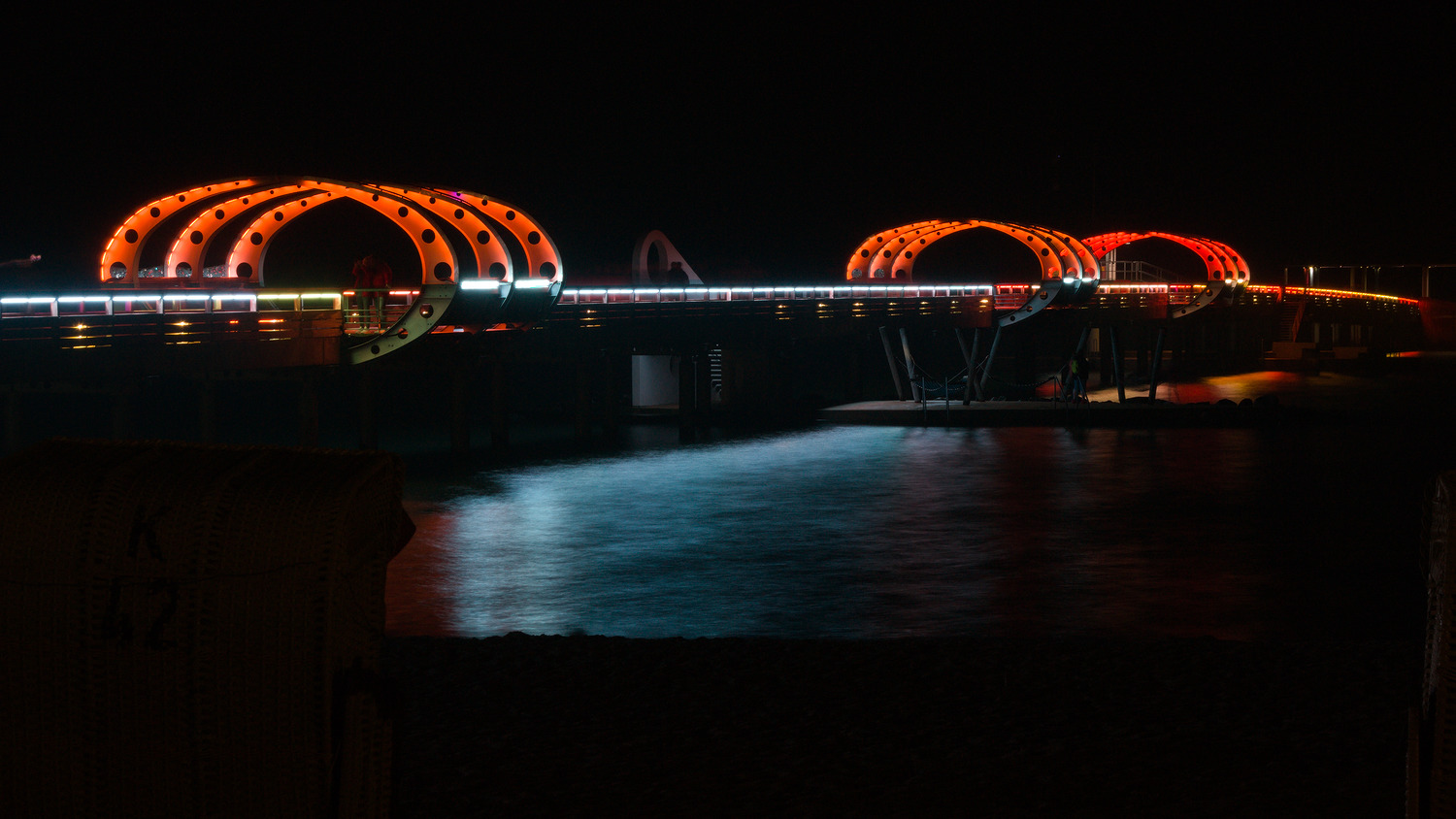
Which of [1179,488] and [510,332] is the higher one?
[510,332]

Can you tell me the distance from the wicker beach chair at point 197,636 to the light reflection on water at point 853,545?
357 inches

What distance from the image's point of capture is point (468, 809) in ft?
19.5

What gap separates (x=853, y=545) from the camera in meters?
17.8

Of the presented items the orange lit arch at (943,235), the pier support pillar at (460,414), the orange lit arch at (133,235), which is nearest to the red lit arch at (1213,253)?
the orange lit arch at (943,235)

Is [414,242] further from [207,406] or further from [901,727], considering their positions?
[901,727]

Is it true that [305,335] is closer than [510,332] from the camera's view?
Yes

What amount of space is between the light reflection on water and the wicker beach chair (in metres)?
9.06

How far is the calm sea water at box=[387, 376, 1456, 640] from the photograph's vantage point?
42.8ft

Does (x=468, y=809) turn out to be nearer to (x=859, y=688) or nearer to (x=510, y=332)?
(x=859, y=688)

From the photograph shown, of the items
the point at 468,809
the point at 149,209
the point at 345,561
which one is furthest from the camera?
the point at 149,209

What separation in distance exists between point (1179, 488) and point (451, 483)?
12.6 metres

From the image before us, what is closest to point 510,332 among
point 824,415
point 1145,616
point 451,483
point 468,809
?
point 451,483

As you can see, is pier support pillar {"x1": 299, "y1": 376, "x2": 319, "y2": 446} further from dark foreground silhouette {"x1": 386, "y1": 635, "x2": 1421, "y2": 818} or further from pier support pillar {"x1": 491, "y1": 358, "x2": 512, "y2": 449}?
dark foreground silhouette {"x1": 386, "y1": 635, "x2": 1421, "y2": 818}

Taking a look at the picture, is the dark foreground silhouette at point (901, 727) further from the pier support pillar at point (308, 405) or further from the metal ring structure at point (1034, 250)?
the metal ring structure at point (1034, 250)
